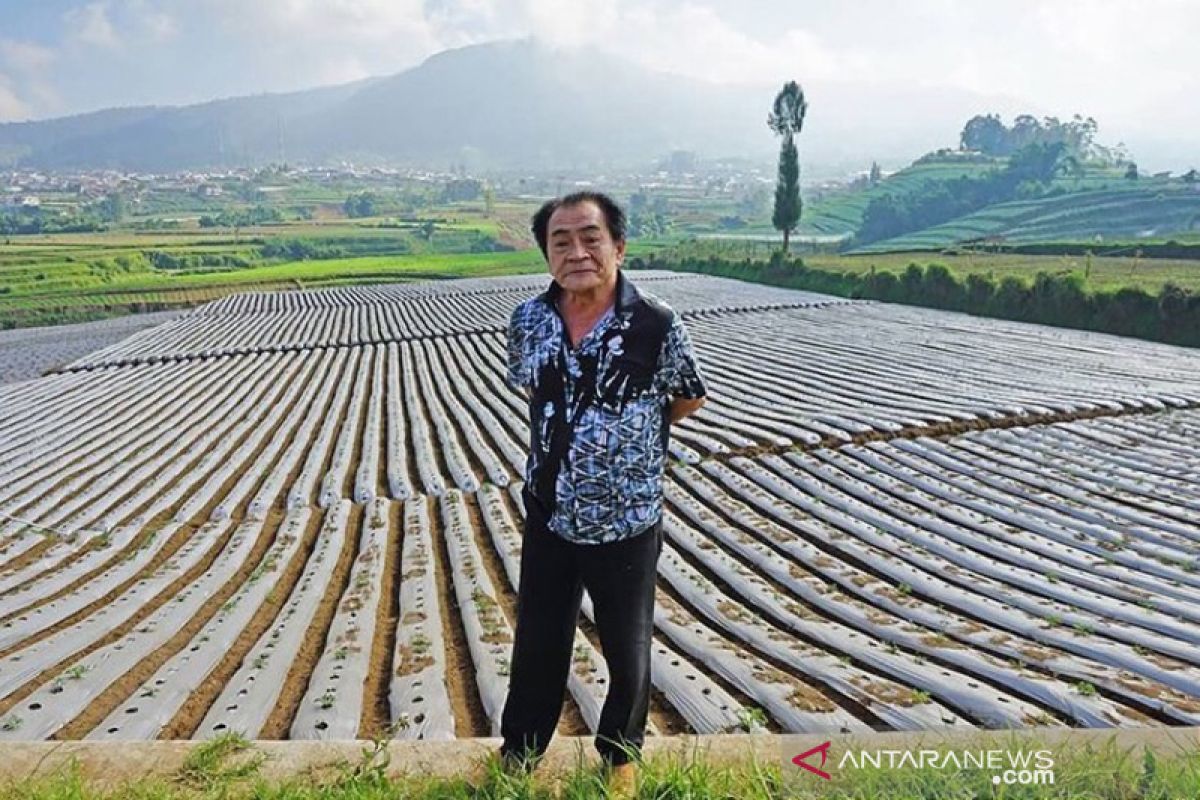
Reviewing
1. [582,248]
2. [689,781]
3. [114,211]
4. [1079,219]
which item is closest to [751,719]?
[689,781]

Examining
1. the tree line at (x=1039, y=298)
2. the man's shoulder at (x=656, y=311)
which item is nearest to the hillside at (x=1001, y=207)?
the tree line at (x=1039, y=298)

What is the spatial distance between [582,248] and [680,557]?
2.49 metres

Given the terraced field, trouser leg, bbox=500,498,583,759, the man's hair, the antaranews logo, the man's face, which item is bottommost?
the terraced field

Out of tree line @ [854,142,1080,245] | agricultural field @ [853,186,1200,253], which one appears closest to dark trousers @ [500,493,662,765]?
agricultural field @ [853,186,1200,253]

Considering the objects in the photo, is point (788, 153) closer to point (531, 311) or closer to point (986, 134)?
point (531, 311)

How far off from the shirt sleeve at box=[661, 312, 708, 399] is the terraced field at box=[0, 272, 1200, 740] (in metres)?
1.12

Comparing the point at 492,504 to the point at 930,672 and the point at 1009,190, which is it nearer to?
the point at 930,672

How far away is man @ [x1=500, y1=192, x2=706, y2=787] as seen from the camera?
5.95ft

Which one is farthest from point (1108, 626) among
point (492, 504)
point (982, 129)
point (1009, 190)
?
point (982, 129)

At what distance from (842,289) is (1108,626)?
1624cm

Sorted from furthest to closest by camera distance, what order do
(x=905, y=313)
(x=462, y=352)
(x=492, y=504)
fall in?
(x=905, y=313) → (x=462, y=352) → (x=492, y=504)

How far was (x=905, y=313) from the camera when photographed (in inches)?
565

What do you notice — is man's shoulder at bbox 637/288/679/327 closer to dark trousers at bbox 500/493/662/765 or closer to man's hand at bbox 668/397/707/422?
man's hand at bbox 668/397/707/422

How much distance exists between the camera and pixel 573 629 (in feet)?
6.49
